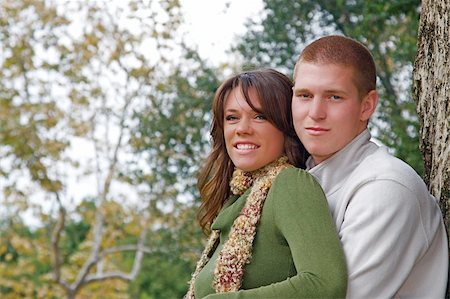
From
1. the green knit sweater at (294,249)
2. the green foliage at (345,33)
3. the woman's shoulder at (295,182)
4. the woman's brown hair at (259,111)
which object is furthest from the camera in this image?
the green foliage at (345,33)

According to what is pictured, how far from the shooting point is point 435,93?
2.59 m

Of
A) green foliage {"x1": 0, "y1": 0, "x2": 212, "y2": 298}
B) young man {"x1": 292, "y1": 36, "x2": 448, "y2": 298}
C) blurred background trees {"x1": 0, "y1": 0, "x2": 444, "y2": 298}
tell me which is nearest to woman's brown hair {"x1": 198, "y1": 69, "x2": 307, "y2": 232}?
young man {"x1": 292, "y1": 36, "x2": 448, "y2": 298}

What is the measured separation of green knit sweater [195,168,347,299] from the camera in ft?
6.62

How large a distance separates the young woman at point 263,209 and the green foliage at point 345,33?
12.0 feet

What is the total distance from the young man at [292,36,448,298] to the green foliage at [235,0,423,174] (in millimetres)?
3825

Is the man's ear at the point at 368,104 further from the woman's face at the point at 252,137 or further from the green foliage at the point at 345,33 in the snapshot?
the green foliage at the point at 345,33

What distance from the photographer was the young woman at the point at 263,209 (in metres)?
2.04

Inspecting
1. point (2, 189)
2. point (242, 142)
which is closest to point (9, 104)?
point (2, 189)

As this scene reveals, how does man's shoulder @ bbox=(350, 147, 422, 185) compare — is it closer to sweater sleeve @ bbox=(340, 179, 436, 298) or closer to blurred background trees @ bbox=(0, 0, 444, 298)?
sweater sleeve @ bbox=(340, 179, 436, 298)

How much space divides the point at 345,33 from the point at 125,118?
3.70m

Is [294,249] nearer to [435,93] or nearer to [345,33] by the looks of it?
[435,93]

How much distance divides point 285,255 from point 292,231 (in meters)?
0.14

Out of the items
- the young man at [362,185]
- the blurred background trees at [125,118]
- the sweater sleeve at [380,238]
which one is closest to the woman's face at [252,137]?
the young man at [362,185]

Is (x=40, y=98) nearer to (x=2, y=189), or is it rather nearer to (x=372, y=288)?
(x=2, y=189)
